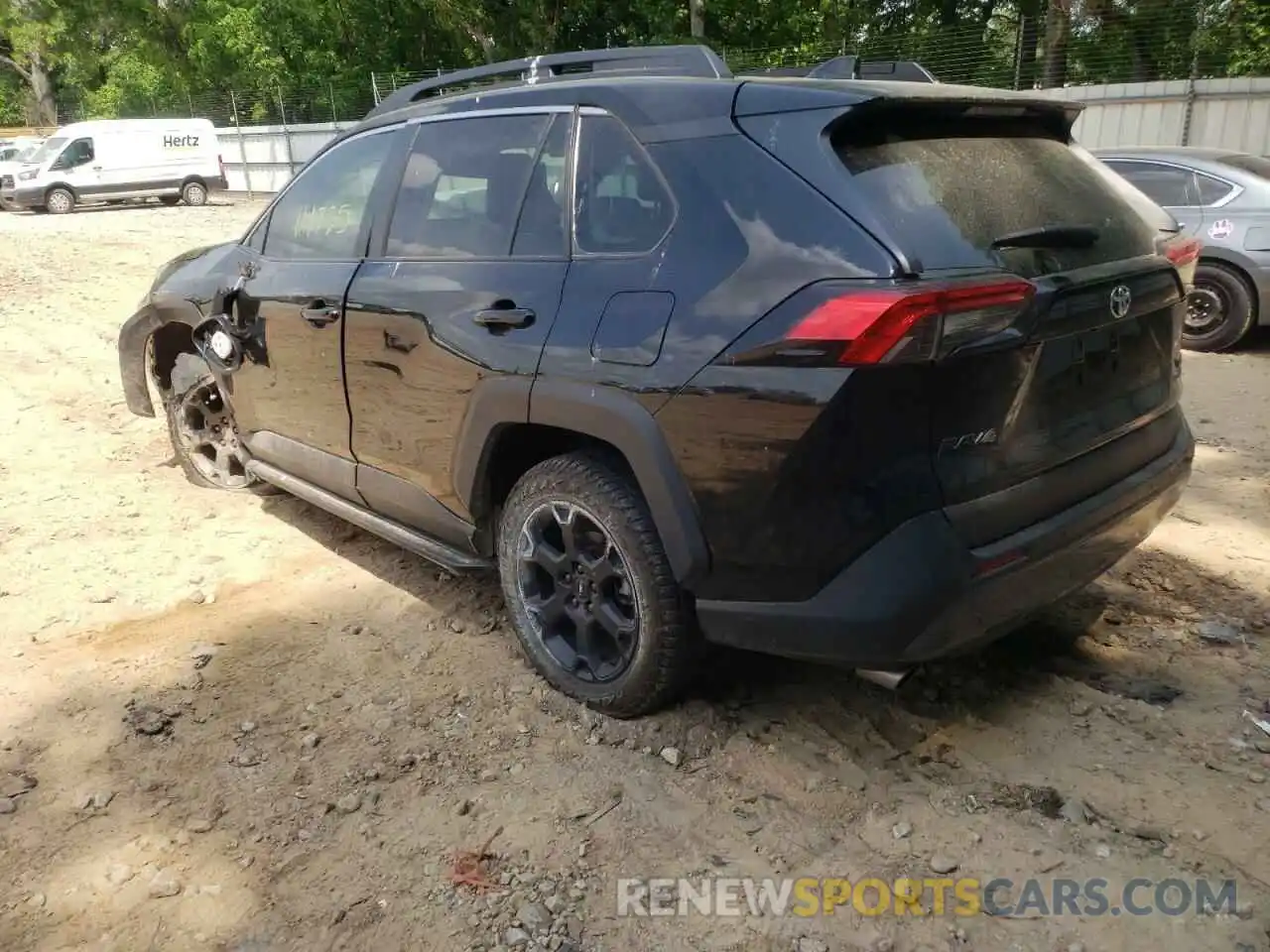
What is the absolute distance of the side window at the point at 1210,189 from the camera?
7.69 meters

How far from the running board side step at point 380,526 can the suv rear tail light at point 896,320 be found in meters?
1.58

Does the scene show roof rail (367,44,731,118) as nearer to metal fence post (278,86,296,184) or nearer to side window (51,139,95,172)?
side window (51,139,95,172)

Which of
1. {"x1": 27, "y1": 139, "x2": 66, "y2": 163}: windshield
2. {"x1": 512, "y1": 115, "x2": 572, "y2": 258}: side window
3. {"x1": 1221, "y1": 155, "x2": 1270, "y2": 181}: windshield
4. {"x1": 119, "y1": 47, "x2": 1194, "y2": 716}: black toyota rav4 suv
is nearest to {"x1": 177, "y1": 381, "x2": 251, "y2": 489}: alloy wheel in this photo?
{"x1": 119, "y1": 47, "x2": 1194, "y2": 716}: black toyota rav4 suv

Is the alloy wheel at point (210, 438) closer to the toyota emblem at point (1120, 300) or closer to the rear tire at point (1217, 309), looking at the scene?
the toyota emblem at point (1120, 300)

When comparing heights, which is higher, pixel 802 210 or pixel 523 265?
pixel 802 210

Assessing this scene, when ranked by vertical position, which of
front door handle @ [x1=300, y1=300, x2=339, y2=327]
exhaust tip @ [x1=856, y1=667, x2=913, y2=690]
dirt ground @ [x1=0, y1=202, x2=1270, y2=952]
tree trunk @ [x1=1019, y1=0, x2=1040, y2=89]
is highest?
tree trunk @ [x1=1019, y1=0, x2=1040, y2=89]

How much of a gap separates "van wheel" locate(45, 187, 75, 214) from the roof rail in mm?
22840

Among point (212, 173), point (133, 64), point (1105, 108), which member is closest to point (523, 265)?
point (1105, 108)

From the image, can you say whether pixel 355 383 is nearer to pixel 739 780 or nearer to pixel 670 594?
pixel 670 594

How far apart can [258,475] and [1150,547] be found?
386 centimetres

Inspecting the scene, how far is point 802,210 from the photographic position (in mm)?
2305

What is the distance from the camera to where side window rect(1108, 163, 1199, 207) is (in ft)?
25.8

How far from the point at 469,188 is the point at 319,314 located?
83 cm

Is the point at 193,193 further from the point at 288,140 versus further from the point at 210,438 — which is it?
the point at 210,438
